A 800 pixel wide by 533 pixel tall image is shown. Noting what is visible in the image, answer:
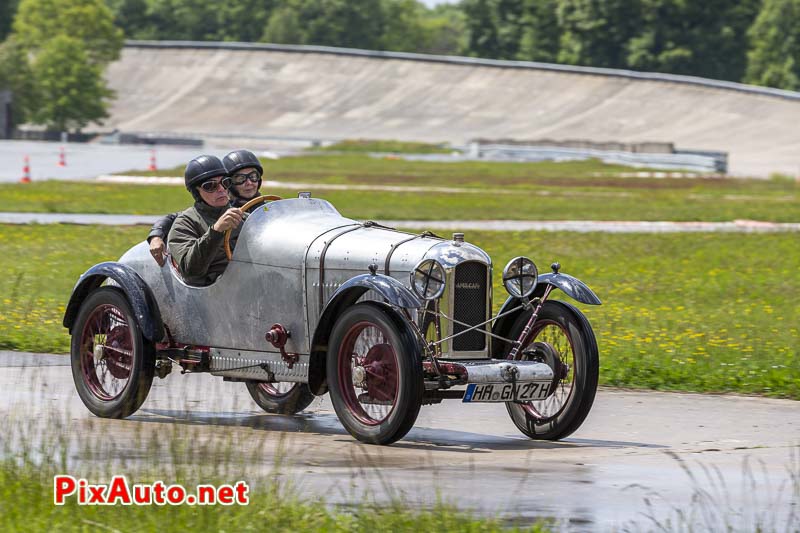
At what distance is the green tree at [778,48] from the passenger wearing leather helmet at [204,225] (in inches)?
4701

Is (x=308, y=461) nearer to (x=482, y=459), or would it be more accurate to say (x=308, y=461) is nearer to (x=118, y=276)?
(x=482, y=459)

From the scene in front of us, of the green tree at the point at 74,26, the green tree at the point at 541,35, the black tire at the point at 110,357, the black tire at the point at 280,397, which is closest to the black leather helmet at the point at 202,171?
the black tire at the point at 110,357

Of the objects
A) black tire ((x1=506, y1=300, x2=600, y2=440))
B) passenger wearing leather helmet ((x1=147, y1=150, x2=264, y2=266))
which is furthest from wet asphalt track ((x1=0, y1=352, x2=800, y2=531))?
passenger wearing leather helmet ((x1=147, y1=150, x2=264, y2=266))

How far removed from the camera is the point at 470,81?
116 metres

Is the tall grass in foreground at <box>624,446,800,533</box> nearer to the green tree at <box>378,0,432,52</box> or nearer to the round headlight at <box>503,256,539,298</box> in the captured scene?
the round headlight at <box>503,256,539,298</box>

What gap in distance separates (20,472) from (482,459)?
2.46m

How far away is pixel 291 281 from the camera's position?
8.97m

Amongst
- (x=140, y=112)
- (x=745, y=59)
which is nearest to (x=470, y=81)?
(x=140, y=112)

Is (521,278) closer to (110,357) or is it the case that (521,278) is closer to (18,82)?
(110,357)

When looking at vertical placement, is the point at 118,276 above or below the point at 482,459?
above

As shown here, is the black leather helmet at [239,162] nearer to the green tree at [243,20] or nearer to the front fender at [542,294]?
the front fender at [542,294]

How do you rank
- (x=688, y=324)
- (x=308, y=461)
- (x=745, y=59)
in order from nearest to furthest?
(x=308, y=461), (x=688, y=324), (x=745, y=59)

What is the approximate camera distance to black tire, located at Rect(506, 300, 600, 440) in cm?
862

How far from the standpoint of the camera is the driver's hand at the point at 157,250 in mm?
9648
